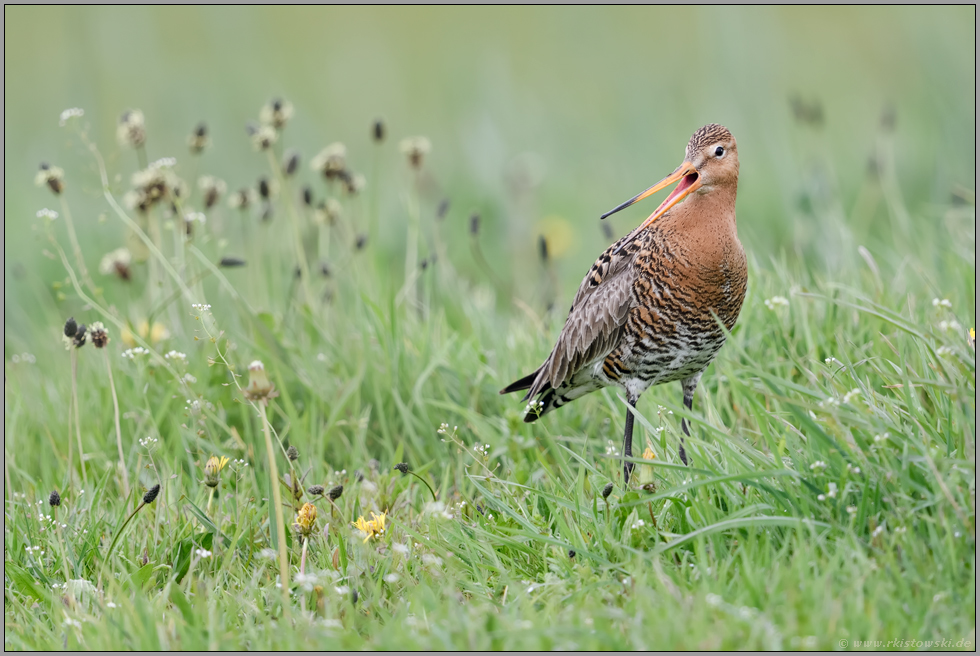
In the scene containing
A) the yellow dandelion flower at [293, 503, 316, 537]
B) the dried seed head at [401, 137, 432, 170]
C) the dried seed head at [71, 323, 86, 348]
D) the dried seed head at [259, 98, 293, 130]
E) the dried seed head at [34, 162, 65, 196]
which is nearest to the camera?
the yellow dandelion flower at [293, 503, 316, 537]

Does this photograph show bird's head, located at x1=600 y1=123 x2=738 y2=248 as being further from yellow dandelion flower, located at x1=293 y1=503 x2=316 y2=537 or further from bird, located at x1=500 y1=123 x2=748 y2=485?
yellow dandelion flower, located at x1=293 y1=503 x2=316 y2=537

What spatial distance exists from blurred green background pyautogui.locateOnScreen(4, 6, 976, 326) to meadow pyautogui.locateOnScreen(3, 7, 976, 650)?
0.05 meters

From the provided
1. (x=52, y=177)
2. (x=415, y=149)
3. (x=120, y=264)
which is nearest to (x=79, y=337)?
(x=52, y=177)

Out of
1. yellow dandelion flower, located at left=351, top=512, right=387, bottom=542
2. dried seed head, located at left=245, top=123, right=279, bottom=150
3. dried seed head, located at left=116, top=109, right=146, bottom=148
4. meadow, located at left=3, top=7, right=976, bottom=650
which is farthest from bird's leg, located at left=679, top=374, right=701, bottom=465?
dried seed head, located at left=116, top=109, right=146, bottom=148

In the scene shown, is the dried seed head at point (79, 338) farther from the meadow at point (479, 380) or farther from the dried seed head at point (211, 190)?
the dried seed head at point (211, 190)

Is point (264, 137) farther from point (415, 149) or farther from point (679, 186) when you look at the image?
point (679, 186)

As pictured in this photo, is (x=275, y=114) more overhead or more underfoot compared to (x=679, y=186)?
more overhead

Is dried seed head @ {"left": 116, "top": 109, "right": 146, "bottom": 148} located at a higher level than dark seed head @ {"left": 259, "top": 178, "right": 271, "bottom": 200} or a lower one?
higher

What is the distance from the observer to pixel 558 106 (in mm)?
10883

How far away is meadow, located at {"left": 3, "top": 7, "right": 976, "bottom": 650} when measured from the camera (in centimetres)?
306

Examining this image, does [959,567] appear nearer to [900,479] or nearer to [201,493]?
[900,479]

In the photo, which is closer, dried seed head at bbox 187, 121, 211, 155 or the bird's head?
the bird's head

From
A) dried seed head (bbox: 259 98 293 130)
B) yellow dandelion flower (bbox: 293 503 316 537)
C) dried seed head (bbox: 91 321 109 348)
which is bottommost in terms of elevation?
yellow dandelion flower (bbox: 293 503 316 537)

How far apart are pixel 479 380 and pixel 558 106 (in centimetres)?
644
